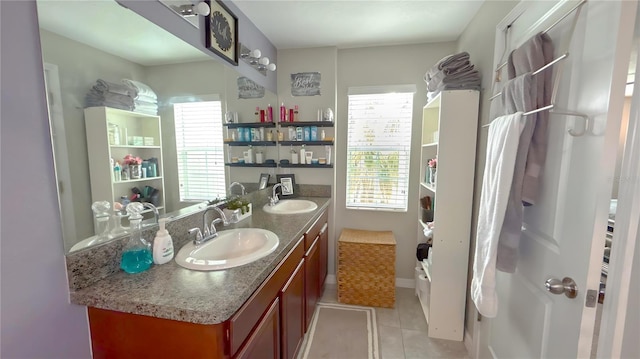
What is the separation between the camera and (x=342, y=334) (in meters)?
1.88

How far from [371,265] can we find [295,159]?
1269mm

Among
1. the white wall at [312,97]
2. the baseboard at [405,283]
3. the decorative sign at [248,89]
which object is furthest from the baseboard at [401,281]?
the decorative sign at [248,89]

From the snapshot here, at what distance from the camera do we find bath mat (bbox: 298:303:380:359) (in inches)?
67.0

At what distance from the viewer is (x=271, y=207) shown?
214 cm

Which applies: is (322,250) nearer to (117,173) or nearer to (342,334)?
(342,334)

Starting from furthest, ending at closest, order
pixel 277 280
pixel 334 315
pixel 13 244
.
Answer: pixel 334 315, pixel 277 280, pixel 13 244

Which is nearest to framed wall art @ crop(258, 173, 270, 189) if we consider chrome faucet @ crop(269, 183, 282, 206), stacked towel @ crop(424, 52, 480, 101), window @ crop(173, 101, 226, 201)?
chrome faucet @ crop(269, 183, 282, 206)

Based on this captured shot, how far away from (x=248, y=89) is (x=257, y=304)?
1.67 metres

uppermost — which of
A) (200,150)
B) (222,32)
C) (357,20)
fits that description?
(357,20)

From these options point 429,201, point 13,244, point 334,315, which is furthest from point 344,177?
point 13,244

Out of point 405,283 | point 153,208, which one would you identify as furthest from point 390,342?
point 153,208

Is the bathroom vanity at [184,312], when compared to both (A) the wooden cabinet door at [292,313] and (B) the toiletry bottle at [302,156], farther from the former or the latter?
(B) the toiletry bottle at [302,156]

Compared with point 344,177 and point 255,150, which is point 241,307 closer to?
point 255,150

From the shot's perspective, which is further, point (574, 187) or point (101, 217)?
point (101, 217)
